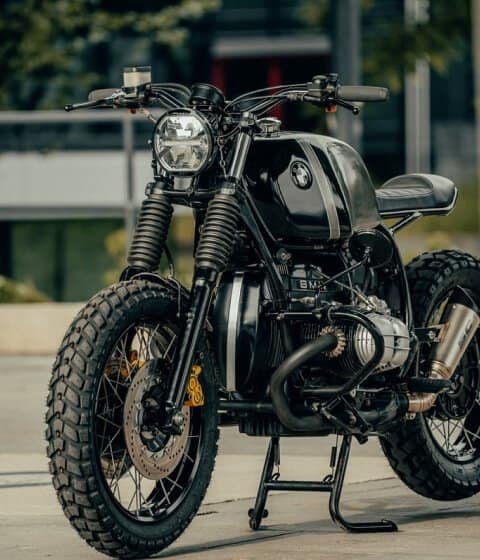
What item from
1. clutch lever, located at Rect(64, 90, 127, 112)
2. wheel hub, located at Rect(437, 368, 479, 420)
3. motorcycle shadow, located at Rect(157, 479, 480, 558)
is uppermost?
clutch lever, located at Rect(64, 90, 127, 112)

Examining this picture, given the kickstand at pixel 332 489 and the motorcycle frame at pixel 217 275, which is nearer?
the motorcycle frame at pixel 217 275

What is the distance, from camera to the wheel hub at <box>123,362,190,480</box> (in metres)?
5.74

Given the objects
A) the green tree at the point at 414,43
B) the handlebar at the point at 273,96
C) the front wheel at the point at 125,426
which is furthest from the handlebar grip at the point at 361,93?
the green tree at the point at 414,43

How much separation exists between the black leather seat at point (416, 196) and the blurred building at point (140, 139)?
644 centimetres

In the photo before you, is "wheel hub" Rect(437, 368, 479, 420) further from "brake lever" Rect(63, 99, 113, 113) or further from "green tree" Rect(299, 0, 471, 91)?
"green tree" Rect(299, 0, 471, 91)

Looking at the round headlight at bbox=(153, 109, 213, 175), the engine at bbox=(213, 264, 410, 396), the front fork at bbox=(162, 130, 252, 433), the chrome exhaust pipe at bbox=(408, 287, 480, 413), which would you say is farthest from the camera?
the chrome exhaust pipe at bbox=(408, 287, 480, 413)

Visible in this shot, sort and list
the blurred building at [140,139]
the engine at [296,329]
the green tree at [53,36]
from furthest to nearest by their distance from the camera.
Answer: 1. the green tree at [53,36]
2. the blurred building at [140,139]
3. the engine at [296,329]

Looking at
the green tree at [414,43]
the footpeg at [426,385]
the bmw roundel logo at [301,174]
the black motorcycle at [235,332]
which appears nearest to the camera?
the black motorcycle at [235,332]

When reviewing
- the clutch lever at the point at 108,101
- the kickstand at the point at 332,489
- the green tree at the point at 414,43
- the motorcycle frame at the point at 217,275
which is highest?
the green tree at the point at 414,43

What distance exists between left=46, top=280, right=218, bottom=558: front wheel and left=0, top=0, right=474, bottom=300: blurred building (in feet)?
25.4

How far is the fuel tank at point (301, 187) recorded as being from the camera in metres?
6.23

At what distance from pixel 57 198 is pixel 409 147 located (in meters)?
16.8

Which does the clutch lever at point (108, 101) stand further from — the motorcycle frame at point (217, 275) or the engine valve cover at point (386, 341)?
the engine valve cover at point (386, 341)

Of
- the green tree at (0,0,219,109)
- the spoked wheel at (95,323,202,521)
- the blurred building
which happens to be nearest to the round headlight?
the spoked wheel at (95,323,202,521)
